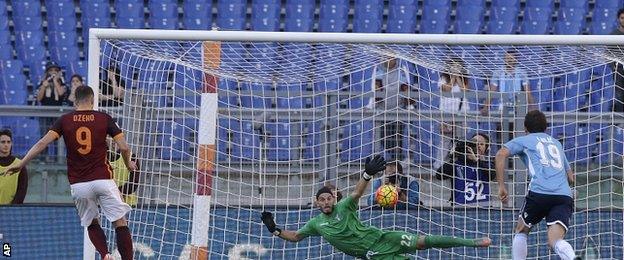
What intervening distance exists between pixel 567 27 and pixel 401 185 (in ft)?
24.6

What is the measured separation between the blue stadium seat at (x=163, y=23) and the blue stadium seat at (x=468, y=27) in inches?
163

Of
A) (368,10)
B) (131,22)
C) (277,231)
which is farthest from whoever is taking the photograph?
(368,10)

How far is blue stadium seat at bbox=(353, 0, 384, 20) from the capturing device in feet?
64.0

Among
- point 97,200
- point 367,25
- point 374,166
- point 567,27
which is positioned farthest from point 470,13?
point 97,200

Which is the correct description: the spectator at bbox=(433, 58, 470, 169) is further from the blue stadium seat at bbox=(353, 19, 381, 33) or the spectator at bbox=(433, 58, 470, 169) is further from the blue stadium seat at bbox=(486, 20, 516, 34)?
the blue stadium seat at bbox=(486, 20, 516, 34)

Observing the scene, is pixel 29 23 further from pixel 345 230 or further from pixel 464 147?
pixel 345 230

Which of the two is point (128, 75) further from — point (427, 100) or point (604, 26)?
point (604, 26)

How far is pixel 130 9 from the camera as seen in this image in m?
19.5

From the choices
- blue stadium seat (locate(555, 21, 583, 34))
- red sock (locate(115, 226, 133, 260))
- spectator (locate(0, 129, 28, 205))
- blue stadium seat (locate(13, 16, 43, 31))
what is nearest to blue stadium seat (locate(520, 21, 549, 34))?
blue stadium seat (locate(555, 21, 583, 34))

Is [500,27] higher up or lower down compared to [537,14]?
lower down

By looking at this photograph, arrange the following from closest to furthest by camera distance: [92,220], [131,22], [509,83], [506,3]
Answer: [92,220] → [509,83] → [131,22] → [506,3]

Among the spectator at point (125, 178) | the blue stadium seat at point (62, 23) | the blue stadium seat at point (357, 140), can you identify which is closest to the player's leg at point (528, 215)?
the blue stadium seat at point (357, 140)

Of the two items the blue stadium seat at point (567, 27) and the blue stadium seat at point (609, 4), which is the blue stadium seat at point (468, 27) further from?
the blue stadium seat at point (609, 4)

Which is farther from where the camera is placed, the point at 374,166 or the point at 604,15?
the point at 604,15
